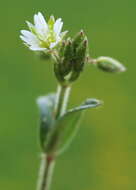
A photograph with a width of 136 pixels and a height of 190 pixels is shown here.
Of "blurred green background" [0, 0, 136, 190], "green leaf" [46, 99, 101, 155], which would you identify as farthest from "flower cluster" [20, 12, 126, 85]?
"blurred green background" [0, 0, 136, 190]

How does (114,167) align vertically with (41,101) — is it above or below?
below

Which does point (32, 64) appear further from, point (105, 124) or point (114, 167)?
point (114, 167)

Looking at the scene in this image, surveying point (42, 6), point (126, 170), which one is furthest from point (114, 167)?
point (42, 6)

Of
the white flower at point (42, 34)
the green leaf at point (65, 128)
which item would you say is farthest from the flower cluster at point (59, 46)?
the green leaf at point (65, 128)

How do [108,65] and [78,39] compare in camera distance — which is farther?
[108,65]

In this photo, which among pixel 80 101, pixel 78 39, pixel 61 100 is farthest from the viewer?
pixel 80 101

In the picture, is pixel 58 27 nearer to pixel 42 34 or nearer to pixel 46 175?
pixel 42 34

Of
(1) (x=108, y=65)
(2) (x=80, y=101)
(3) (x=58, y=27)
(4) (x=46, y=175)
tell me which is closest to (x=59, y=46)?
(3) (x=58, y=27)
